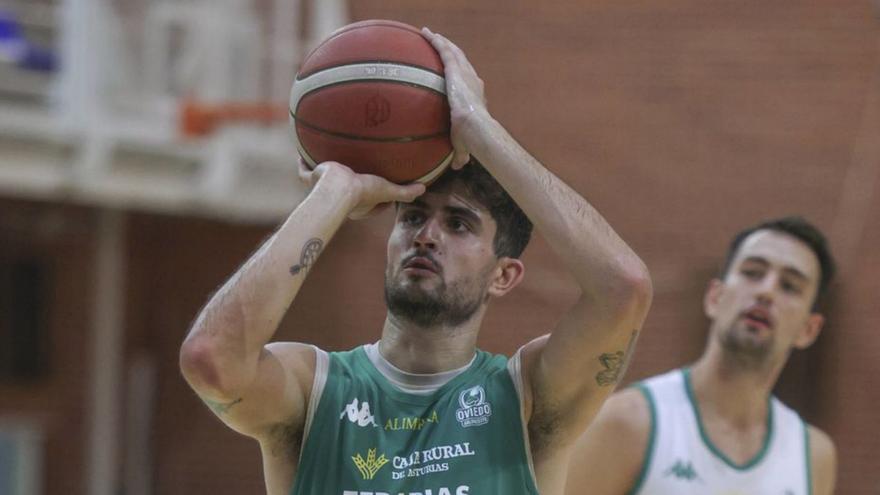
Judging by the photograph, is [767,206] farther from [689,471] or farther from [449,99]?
[449,99]

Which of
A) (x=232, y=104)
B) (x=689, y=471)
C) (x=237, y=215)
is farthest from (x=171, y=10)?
(x=689, y=471)

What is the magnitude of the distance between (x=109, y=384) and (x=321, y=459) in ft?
27.2

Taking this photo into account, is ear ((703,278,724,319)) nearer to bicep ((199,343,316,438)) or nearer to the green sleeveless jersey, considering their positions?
the green sleeveless jersey

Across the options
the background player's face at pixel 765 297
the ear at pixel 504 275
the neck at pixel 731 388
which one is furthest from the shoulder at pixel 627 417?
the ear at pixel 504 275

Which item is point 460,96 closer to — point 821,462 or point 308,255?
point 308,255

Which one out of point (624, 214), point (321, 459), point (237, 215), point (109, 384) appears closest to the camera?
point (321, 459)

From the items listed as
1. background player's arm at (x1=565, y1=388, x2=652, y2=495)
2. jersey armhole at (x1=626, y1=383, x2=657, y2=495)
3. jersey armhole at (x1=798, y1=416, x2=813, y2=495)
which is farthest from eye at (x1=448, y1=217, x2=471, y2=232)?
jersey armhole at (x1=798, y1=416, x2=813, y2=495)

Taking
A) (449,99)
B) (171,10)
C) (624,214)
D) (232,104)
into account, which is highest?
(171,10)

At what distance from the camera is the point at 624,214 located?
31.0 feet

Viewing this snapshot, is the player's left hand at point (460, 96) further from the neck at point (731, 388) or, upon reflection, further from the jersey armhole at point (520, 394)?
the neck at point (731, 388)

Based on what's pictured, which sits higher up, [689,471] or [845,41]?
[845,41]

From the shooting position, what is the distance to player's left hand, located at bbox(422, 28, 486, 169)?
11.0 feet

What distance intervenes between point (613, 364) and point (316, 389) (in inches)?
29.2

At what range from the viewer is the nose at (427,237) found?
3428mm
